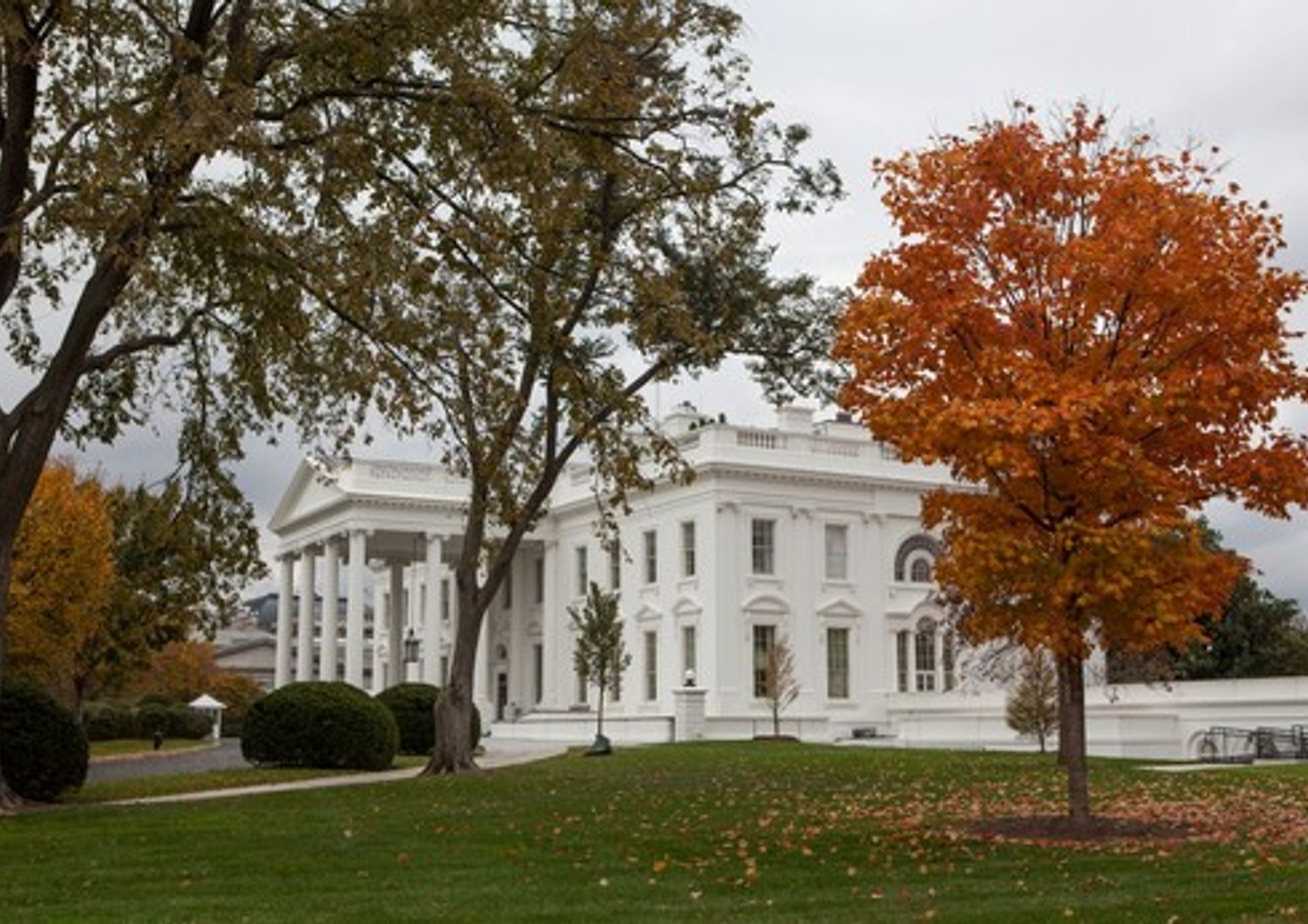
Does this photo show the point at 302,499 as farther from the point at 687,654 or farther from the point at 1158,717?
the point at 1158,717

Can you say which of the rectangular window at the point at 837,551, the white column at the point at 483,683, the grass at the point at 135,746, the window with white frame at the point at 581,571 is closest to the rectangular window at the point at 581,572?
the window with white frame at the point at 581,571

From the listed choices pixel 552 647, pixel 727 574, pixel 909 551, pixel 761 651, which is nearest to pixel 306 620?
pixel 552 647

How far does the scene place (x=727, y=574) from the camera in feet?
175

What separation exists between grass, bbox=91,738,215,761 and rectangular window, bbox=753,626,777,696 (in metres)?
18.0

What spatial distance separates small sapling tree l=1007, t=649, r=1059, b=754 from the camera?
32.6m

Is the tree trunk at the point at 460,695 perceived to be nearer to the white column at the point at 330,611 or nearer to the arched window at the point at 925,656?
the arched window at the point at 925,656

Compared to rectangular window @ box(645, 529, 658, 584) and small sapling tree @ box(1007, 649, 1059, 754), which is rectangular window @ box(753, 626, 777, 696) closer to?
rectangular window @ box(645, 529, 658, 584)

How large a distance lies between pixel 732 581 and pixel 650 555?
5.09 meters

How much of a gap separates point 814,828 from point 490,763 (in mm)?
20022

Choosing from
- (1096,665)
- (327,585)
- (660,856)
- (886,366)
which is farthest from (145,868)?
(327,585)

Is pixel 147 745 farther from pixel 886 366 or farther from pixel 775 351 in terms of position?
pixel 886 366

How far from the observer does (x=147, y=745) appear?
53.8 m

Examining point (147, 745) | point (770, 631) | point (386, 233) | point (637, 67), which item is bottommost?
point (147, 745)

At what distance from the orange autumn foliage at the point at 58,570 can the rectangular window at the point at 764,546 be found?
71.5ft
